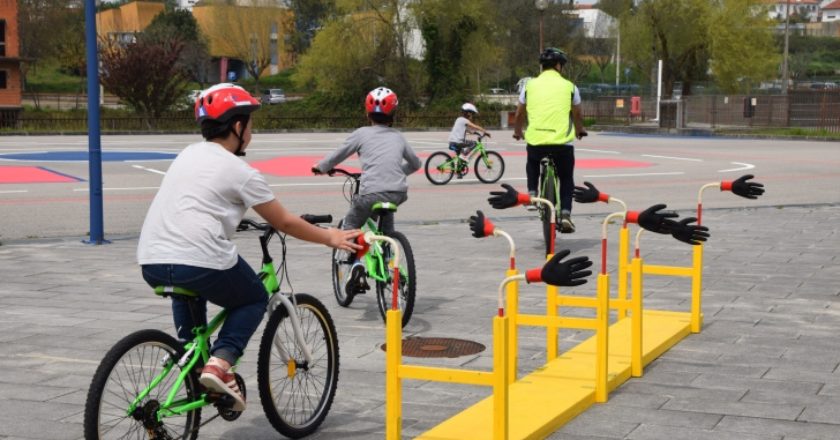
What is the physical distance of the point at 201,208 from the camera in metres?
4.83

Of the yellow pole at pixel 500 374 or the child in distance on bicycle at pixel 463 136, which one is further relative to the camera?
the child in distance on bicycle at pixel 463 136

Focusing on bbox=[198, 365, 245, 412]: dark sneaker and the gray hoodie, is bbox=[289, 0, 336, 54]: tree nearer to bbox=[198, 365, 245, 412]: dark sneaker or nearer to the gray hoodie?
the gray hoodie

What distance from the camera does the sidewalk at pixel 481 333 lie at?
5.82 m

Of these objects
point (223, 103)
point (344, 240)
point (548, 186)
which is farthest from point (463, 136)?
Result: point (223, 103)

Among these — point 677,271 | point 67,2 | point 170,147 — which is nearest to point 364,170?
point 677,271

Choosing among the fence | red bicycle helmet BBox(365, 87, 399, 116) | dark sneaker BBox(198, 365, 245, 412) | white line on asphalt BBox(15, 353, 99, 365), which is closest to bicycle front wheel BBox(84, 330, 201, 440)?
dark sneaker BBox(198, 365, 245, 412)

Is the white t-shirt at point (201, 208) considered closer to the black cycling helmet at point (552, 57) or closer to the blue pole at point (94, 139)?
the black cycling helmet at point (552, 57)

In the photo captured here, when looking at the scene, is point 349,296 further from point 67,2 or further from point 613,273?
point 67,2

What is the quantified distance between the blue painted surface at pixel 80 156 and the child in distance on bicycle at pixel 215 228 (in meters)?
23.4

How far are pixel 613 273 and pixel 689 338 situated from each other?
299cm

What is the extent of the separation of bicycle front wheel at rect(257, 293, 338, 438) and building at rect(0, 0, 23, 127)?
181 ft

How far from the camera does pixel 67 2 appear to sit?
9356cm

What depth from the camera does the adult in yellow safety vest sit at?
1209 cm

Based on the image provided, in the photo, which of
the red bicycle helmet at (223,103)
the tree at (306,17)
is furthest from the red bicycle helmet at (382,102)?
the tree at (306,17)
